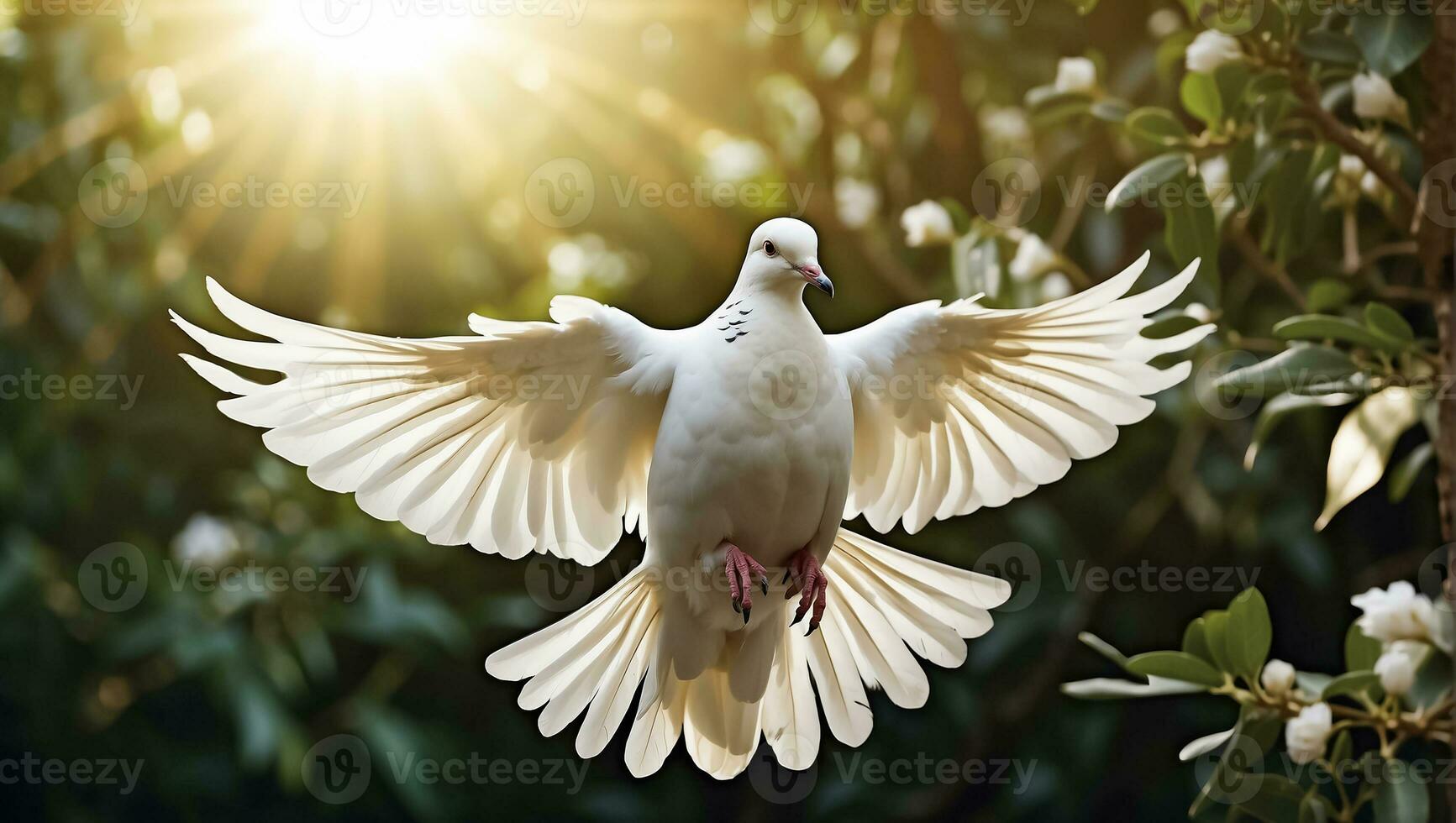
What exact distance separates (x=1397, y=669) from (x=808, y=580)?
82cm

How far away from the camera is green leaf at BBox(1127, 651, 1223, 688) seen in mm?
1979

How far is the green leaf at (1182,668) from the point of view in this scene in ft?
6.49

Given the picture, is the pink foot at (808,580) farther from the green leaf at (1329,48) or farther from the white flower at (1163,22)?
the white flower at (1163,22)

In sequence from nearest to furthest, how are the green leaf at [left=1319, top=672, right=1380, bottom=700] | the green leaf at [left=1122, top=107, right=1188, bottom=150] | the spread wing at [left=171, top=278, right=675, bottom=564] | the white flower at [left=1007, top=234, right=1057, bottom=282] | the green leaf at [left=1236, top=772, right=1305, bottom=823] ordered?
the spread wing at [left=171, top=278, right=675, bottom=564], the green leaf at [left=1319, top=672, right=1380, bottom=700], the green leaf at [left=1236, top=772, right=1305, bottom=823], the green leaf at [left=1122, top=107, right=1188, bottom=150], the white flower at [left=1007, top=234, right=1057, bottom=282]

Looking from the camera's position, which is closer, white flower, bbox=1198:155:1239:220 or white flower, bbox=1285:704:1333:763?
white flower, bbox=1285:704:1333:763

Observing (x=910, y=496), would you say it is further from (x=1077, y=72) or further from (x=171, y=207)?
(x=171, y=207)

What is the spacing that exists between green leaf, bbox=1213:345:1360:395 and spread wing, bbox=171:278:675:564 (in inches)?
34.0

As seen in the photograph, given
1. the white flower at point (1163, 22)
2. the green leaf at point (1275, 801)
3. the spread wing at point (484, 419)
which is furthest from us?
the white flower at point (1163, 22)

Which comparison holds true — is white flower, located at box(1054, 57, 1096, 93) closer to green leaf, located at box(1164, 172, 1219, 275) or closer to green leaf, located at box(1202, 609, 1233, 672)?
green leaf, located at box(1164, 172, 1219, 275)

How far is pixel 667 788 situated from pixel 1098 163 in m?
2.13

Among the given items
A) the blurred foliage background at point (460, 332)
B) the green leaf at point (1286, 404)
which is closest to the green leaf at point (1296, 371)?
the green leaf at point (1286, 404)

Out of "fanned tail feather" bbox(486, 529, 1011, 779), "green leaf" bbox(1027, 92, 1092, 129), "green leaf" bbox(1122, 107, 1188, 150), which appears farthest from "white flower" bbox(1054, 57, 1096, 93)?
"fanned tail feather" bbox(486, 529, 1011, 779)

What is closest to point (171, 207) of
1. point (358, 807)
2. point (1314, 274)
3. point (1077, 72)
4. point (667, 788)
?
point (358, 807)

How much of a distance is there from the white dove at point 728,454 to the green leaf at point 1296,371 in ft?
0.59
